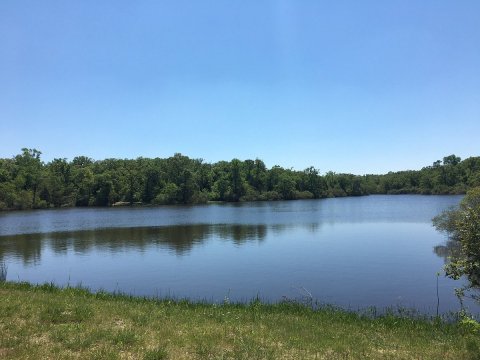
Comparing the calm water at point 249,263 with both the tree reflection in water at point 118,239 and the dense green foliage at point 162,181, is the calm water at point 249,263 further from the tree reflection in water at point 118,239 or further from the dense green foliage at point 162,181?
the dense green foliage at point 162,181

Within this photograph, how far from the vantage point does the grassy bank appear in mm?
7086

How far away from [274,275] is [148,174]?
10885 centimetres

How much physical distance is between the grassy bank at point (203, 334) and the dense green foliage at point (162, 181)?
103465mm

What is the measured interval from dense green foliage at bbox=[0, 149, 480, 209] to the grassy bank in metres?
103

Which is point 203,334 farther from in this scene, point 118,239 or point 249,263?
point 118,239

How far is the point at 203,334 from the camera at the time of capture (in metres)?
8.30

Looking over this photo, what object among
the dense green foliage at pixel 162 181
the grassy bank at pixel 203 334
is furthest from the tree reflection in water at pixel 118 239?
the dense green foliage at pixel 162 181

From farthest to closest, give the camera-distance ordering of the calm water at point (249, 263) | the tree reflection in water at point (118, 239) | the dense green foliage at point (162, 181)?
the dense green foliage at point (162, 181)
the tree reflection in water at point (118, 239)
the calm water at point (249, 263)

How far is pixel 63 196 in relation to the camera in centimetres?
12075

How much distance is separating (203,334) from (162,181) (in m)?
122

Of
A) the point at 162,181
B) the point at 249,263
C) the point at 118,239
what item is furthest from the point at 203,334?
the point at 162,181

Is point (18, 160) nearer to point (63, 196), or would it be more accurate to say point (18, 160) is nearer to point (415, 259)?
point (63, 196)

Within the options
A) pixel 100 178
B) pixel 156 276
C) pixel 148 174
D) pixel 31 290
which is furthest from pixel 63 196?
pixel 31 290

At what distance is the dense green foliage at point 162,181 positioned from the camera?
370ft
